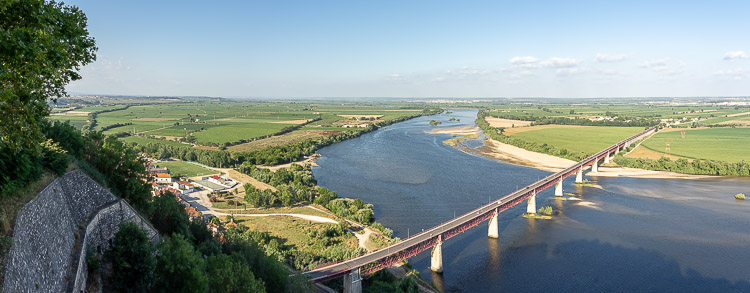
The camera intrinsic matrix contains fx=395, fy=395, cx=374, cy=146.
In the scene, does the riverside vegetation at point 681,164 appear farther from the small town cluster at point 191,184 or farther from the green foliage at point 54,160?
the green foliage at point 54,160

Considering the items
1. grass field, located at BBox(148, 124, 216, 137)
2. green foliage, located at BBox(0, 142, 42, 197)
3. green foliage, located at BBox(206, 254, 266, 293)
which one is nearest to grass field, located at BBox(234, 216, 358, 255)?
green foliage, located at BBox(206, 254, 266, 293)

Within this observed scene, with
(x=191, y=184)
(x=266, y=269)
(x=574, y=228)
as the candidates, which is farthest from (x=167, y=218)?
(x=574, y=228)

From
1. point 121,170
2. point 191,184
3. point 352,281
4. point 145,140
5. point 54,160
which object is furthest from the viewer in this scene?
point 145,140

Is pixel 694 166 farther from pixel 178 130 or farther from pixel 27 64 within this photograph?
pixel 178 130

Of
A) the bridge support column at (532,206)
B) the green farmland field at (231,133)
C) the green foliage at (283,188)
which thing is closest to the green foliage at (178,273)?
the green foliage at (283,188)

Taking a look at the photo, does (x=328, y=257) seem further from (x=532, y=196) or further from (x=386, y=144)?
(x=386, y=144)

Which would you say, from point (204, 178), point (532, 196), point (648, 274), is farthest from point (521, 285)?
point (204, 178)

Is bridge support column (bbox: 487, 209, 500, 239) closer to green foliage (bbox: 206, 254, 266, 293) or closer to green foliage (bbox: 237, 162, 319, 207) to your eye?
green foliage (bbox: 237, 162, 319, 207)
